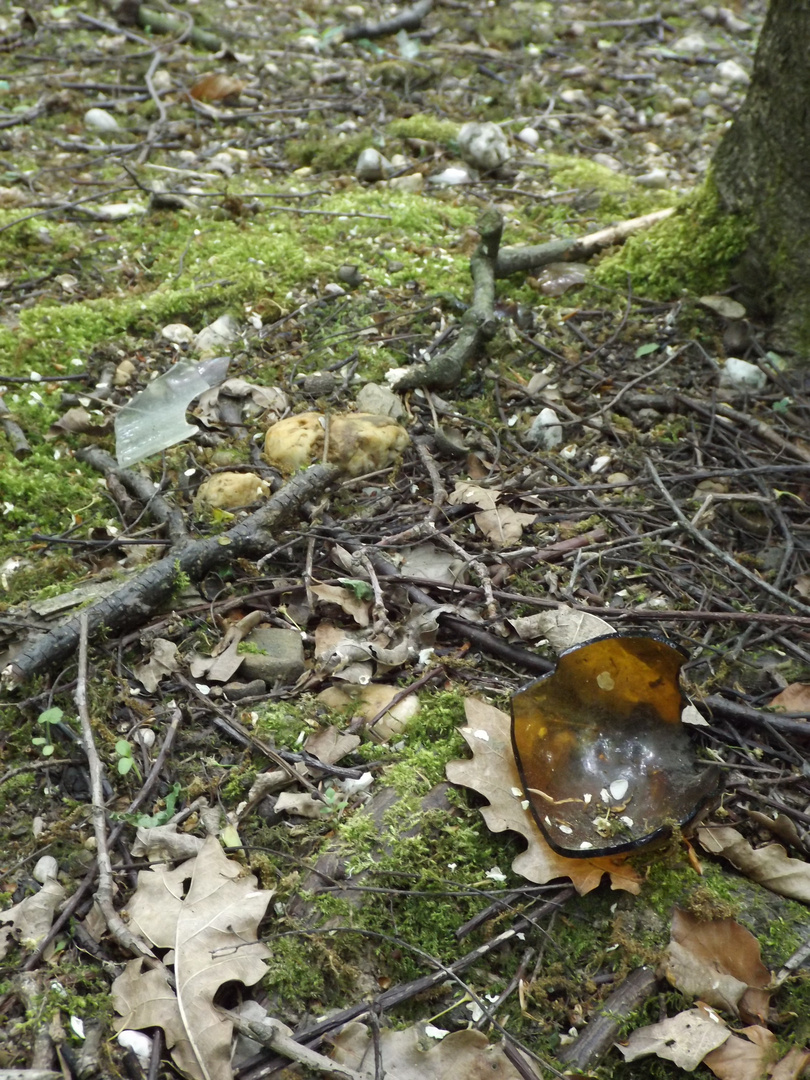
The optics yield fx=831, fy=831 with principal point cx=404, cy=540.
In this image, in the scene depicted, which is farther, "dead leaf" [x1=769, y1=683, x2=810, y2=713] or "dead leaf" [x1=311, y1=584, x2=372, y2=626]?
"dead leaf" [x1=311, y1=584, x2=372, y2=626]

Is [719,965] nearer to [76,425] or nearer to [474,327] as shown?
[474,327]

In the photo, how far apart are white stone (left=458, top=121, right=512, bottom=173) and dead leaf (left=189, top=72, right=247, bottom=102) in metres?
1.84

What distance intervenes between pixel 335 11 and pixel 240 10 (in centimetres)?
82

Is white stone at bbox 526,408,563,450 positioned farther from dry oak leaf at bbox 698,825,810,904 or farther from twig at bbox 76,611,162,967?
twig at bbox 76,611,162,967

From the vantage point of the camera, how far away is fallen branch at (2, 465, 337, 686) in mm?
2402

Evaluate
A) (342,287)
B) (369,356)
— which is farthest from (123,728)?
(342,287)

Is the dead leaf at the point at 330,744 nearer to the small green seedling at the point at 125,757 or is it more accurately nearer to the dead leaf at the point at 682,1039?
the small green seedling at the point at 125,757

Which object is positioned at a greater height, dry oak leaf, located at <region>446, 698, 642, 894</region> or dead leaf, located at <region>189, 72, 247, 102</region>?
dead leaf, located at <region>189, 72, 247, 102</region>

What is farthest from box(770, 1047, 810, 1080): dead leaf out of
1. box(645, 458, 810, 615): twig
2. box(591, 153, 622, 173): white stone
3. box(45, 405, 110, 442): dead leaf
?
box(591, 153, 622, 173): white stone

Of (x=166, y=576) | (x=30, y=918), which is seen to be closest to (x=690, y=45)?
(x=166, y=576)

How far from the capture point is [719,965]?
1.91 metres

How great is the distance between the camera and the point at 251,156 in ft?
17.7

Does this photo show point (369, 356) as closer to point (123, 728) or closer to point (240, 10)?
point (123, 728)

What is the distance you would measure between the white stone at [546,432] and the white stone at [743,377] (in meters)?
0.80
